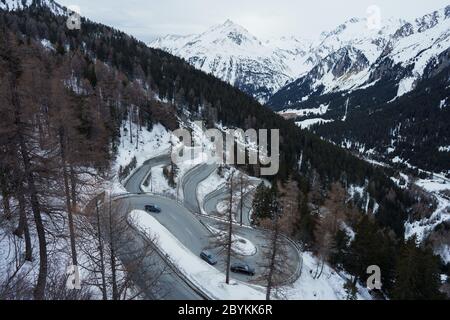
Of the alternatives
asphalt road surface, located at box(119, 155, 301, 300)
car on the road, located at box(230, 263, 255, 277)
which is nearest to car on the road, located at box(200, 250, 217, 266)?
asphalt road surface, located at box(119, 155, 301, 300)

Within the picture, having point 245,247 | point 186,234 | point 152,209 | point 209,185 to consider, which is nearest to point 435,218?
point 209,185

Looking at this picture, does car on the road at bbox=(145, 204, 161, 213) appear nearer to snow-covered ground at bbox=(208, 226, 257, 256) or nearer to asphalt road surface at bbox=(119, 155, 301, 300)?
asphalt road surface at bbox=(119, 155, 301, 300)

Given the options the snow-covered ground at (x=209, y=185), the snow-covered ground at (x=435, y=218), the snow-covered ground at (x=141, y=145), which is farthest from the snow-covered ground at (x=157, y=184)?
the snow-covered ground at (x=435, y=218)

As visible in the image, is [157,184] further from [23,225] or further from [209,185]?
[23,225]

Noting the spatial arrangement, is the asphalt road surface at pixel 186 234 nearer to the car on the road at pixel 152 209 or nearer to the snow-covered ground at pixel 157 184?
the car on the road at pixel 152 209

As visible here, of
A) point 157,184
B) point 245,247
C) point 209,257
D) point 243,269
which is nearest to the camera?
point 243,269
